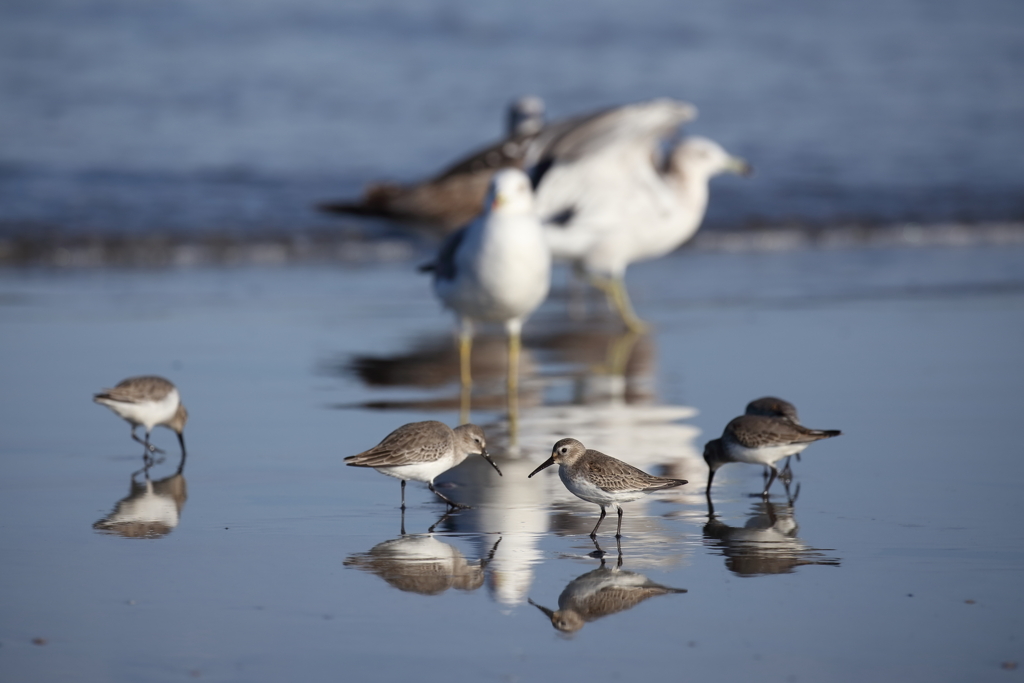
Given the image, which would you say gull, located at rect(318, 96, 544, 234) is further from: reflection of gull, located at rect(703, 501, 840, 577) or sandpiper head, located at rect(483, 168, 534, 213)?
reflection of gull, located at rect(703, 501, 840, 577)

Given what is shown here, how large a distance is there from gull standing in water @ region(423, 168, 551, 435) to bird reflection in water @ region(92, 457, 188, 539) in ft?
6.66

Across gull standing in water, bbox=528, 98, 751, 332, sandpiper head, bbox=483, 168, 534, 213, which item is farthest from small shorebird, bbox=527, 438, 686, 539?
gull standing in water, bbox=528, 98, 751, 332

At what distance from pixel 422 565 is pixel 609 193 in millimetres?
6485

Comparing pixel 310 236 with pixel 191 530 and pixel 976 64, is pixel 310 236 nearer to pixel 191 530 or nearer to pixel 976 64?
pixel 191 530

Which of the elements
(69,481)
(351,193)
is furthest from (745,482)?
(351,193)

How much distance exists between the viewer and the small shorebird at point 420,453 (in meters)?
4.84

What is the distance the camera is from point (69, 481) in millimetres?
5332

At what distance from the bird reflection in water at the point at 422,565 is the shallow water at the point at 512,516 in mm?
14

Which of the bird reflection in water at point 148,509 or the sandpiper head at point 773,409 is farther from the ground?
the sandpiper head at point 773,409

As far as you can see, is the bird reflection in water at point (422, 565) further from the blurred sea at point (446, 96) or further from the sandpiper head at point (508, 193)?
the blurred sea at point (446, 96)

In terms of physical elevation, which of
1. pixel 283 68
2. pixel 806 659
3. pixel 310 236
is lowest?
pixel 806 659

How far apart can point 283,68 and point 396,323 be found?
1714cm

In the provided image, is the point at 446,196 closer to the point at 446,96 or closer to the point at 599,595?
the point at 599,595

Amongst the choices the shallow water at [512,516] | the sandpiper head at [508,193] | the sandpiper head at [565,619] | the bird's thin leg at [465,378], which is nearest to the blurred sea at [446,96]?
the shallow water at [512,516]
